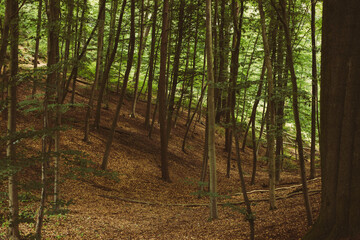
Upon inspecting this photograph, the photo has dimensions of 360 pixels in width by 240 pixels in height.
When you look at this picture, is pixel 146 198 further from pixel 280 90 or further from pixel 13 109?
pixel 13 109

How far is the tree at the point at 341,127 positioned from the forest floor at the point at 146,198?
2407 mm

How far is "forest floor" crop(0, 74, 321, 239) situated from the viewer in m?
7.70

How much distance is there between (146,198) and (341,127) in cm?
931

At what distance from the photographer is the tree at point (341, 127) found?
3781mm

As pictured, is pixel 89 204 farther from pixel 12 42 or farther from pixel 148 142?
pixel 148 142

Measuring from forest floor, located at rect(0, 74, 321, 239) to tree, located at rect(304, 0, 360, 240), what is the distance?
2.41 meters

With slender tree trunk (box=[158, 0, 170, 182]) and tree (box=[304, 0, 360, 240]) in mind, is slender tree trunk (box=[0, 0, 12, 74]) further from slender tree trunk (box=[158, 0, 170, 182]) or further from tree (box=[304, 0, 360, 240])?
slender tree trunk (box=[158, 0, 170, 182])

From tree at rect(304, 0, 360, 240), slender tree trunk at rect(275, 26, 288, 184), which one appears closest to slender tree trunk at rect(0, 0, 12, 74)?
tree at rect(304, 0, 360, 240)

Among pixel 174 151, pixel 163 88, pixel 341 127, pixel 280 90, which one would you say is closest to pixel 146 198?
pixel 163 88

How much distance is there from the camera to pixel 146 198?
39.6 ft

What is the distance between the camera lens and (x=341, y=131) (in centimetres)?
388

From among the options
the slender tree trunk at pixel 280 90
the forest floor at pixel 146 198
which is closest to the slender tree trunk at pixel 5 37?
the forest floor at pixel 146 198

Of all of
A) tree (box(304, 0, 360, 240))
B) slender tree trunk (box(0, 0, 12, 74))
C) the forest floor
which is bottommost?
the forest floor

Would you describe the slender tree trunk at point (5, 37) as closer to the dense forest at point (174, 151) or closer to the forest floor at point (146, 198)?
the dense forest at point (174, 151)
